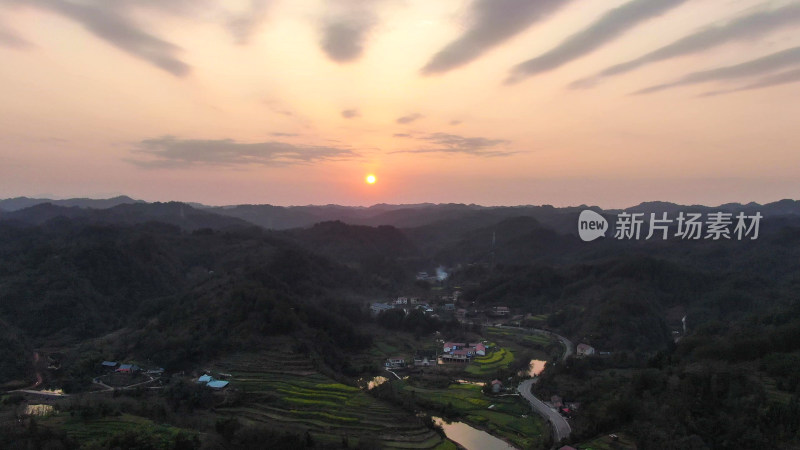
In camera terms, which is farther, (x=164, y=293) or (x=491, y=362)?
(x=164, y=293)

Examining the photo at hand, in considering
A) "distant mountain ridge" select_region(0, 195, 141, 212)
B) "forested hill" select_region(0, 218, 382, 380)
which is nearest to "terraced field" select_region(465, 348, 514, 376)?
"forested hill" select_region(0, 218, 382, 380)

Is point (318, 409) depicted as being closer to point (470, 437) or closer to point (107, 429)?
point (470, 437)

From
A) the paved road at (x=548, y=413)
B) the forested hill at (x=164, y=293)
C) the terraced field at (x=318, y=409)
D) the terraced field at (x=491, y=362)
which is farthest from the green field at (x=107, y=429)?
the terraced field at (x=491, y=362)

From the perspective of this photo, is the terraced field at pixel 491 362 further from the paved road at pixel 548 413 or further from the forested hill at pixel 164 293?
the forested hill at pixel 164 293

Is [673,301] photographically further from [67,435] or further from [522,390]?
[67,435]

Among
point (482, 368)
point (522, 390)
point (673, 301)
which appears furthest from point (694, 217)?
point (673, 301)

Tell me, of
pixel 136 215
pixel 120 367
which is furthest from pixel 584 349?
pixel 136 215
